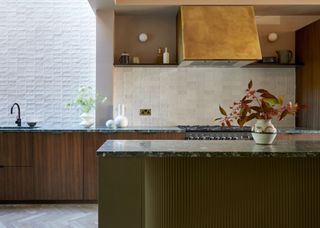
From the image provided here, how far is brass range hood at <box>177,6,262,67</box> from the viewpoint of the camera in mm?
4219

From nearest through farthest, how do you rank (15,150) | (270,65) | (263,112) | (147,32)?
1. (263,112)
2. (15,150)
3. (270,65)
4. (147,32)

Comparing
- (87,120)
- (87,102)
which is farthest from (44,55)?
(87,120)

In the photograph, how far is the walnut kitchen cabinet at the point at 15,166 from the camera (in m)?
4.14

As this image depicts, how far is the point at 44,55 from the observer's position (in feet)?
16.4

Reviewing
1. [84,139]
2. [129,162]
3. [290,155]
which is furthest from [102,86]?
[290,155]

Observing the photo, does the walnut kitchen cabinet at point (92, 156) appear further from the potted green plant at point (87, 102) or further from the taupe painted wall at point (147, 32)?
the taupe painted wall at point (147, 32)

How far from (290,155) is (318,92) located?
8.77 feet

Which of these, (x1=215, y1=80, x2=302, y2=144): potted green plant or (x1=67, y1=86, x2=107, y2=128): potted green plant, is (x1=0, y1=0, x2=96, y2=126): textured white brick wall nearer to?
(x1=67, y1=86, x2=107, y2=128): potted green plant

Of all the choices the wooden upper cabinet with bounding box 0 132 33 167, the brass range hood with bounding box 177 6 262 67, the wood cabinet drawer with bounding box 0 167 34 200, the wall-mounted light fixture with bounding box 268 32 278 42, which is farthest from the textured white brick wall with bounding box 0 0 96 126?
the wall-mounted light fixture with bounding box 268 32 278 42

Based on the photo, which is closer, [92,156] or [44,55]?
[92,156]

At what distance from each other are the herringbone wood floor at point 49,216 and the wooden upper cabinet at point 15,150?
0.51m

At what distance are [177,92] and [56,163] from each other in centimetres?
187

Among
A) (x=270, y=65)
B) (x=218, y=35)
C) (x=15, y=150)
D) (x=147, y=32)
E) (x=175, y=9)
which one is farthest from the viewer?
(x=147, y=32)

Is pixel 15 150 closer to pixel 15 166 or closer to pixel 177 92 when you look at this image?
pixel 15 166
